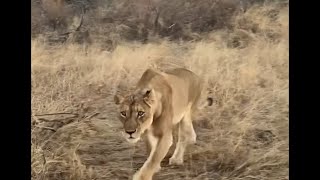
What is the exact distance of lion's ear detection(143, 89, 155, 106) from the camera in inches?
79.0

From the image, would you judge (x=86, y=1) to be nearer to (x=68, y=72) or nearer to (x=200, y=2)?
(x=68, y=72)

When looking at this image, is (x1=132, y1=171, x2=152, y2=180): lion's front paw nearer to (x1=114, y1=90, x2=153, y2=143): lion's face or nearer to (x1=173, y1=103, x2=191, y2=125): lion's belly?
(x1=114, y1=90, x2=153, y2=143): lion's face

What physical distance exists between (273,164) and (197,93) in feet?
1.41

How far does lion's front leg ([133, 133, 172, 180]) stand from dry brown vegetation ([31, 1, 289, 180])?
3 cm

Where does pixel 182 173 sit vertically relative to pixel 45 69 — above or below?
below

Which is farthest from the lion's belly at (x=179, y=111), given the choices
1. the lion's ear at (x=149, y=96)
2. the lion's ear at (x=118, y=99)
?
the lion's ear at (x=118, y=99)

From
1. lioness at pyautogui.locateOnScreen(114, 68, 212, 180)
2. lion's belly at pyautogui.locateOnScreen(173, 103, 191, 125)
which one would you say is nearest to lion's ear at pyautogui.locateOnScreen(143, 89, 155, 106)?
lioness at pyautogui.locateOnScreen(114, 68, 212, 180)

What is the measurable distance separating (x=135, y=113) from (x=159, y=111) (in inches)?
3.9

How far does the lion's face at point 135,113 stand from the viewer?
199 centimetres

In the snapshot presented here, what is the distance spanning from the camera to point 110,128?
6.75 ft

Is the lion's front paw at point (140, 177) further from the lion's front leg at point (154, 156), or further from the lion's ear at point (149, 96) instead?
the lion's ear at point (149, 96)

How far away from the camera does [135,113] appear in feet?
6.58
